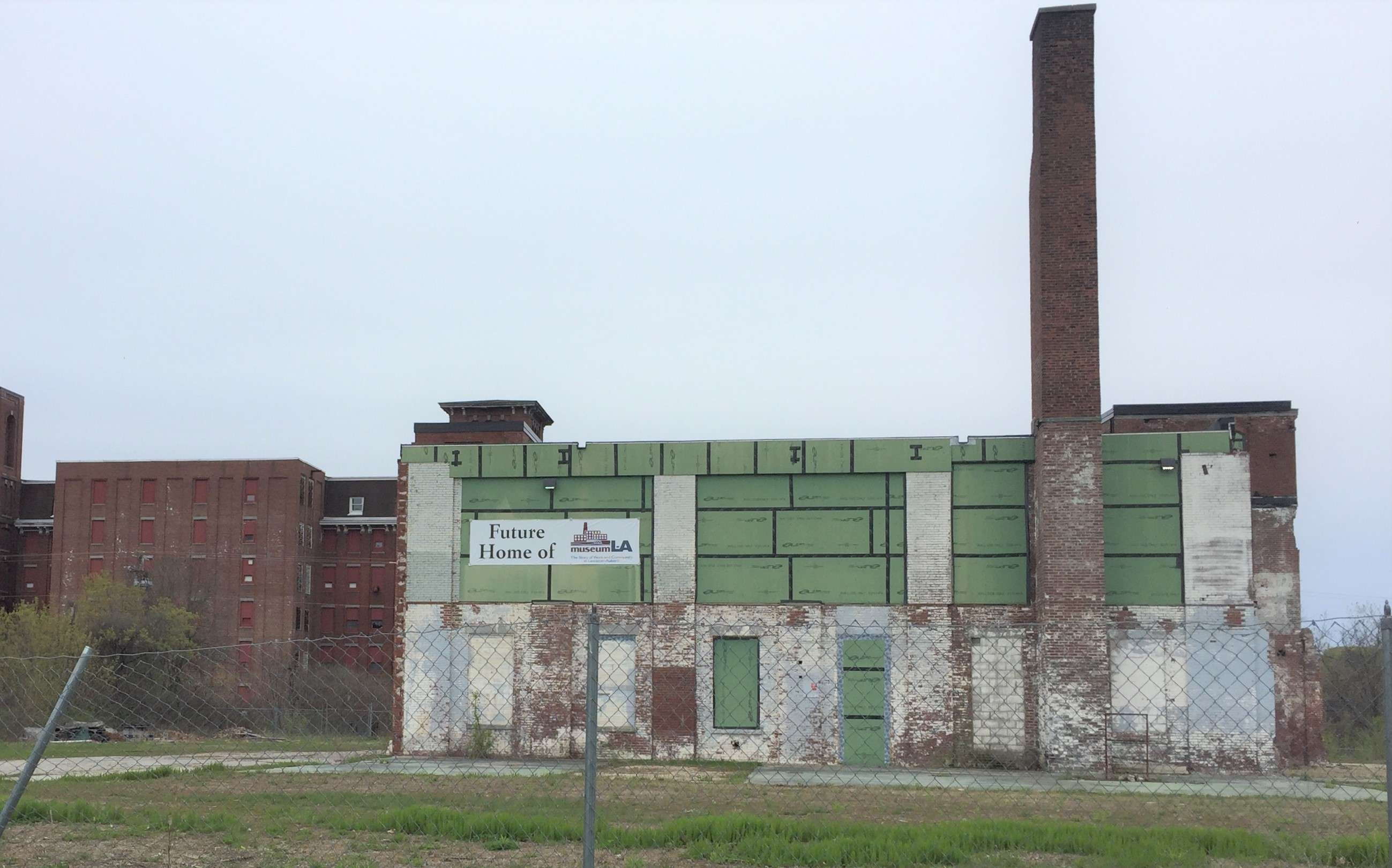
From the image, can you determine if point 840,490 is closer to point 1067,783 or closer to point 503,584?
point 503,584

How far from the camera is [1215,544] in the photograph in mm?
25406

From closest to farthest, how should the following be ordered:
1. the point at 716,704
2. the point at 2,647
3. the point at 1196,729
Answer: the point at 1196,729, the point at 716,704, the point at 2,647

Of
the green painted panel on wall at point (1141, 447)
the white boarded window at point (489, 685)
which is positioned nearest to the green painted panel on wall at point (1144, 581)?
the green painted panel on wall at point (1141, 447)

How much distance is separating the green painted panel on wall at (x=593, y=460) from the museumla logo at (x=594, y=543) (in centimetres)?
118

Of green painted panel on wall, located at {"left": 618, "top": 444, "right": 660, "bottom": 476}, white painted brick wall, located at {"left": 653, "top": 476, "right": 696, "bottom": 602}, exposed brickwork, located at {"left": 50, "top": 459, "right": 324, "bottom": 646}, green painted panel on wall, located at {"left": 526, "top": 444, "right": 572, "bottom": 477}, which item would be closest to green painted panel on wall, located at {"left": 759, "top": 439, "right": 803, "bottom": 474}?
white painted brick wall, located at {"left": 653, "top": 476, "right": 696, "bottom": 602}

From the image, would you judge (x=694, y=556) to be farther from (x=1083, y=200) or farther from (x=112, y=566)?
(x=112, y=566)

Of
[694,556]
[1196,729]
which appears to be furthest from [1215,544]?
[694,556]

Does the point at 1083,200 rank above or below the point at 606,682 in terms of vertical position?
above

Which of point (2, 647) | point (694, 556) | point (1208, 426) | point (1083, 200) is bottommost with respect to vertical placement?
point (2, 647)

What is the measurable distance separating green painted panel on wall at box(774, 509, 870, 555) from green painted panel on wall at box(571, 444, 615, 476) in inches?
145

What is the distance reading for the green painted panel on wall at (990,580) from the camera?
85.8 feet

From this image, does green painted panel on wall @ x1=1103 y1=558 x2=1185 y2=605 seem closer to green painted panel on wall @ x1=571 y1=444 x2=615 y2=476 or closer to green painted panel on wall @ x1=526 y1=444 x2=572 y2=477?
green painted panel on wall @ x1=571 y1=444 x2=615 y2=476

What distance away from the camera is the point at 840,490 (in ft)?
88.6

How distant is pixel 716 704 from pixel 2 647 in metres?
33.6
